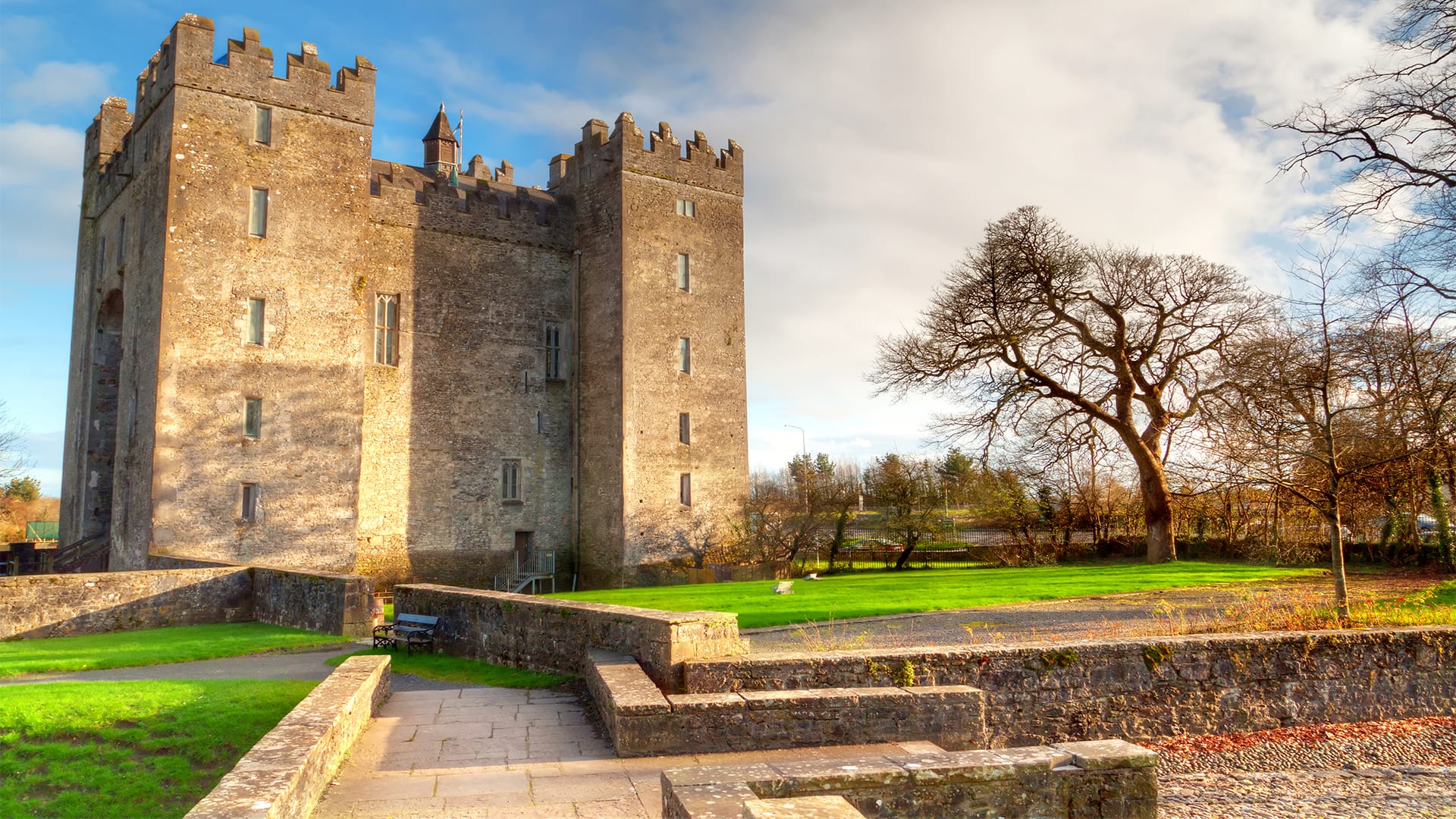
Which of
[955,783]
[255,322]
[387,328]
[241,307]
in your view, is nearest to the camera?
[955,783]

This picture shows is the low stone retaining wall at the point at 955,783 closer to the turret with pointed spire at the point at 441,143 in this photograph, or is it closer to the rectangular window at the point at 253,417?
the rectangular window at the point at 253,417

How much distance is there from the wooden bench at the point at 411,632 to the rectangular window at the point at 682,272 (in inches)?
686

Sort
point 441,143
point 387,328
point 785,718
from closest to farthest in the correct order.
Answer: point 785,718 < point 387,328 < point 441,143

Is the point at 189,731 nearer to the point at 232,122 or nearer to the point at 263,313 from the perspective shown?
the point at 263,313

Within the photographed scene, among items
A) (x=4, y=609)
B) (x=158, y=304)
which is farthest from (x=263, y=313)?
(x=4, y=609)

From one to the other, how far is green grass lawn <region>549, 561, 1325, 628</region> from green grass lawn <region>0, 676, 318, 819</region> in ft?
24.0

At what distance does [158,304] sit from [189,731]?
17.3 meters

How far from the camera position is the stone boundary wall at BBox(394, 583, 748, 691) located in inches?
369

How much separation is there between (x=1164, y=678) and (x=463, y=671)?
8.14m

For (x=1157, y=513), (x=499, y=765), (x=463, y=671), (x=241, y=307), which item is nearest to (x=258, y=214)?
(x=241, y=307)

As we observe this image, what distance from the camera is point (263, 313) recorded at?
24.5m

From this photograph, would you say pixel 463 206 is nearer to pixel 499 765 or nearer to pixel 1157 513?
pixel 1157 513

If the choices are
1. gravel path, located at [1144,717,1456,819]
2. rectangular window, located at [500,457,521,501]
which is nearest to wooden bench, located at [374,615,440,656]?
gravel path, located at [1144,717,1456,819]

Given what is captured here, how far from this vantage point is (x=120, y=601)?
1700 cm
